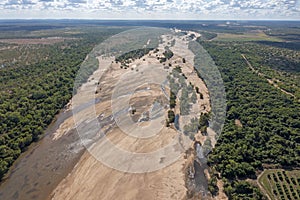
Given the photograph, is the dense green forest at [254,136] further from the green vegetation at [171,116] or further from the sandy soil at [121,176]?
the green vegetation at [171,116]

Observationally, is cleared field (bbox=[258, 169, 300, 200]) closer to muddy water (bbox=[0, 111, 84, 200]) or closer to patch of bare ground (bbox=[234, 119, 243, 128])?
patch of bare ground (bbox=[234, 119, 243, 128])

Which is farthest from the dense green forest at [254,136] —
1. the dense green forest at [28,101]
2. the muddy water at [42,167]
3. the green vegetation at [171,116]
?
the dense green forest at [28,101]

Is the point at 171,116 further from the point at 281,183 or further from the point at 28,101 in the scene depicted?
the point at 28,101

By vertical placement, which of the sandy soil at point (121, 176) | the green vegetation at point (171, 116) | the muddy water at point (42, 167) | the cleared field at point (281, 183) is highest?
the cleared field at point (281, 183)

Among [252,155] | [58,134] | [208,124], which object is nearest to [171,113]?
[208,124]

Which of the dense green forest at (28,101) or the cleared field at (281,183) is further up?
the cleared field at (281,183)

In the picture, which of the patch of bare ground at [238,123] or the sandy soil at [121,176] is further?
the patch of bare ground at [238,123]

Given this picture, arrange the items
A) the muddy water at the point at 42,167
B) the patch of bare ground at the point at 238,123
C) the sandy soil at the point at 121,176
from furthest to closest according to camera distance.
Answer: the patch of bare ground at the point at 238,123, the muddy water at the point at 42,167, the sandy soil at the point at 121,176
